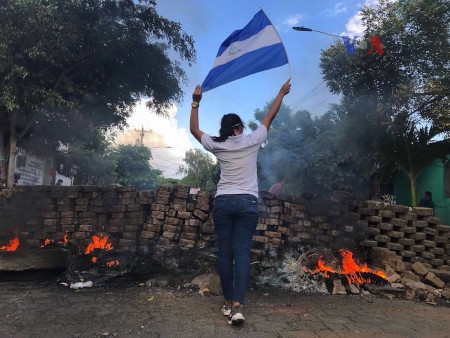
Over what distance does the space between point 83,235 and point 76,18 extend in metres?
5.14

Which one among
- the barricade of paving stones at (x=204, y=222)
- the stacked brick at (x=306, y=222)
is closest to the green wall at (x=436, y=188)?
the barricade of paving stones at (x=204, y=222)

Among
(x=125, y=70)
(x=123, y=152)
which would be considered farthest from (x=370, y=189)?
(x=123, y=152)

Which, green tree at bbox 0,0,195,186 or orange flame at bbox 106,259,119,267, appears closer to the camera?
orange flame at bbox 106,259,119,267

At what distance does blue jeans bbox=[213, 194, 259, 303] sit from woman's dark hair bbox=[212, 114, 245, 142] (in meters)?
0.54

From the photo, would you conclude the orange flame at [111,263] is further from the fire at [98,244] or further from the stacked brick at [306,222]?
the stacked brick at [306,222]

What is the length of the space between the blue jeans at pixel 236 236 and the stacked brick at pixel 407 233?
299cm

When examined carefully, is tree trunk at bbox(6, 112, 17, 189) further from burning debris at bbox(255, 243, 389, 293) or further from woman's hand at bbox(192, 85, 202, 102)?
burning debris at bbox(255, 243, 389, 293)

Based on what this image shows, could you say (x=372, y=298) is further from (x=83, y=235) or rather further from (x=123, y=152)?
(x=123, y=152)

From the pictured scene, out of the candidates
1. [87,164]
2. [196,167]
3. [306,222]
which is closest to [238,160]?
[306,222]

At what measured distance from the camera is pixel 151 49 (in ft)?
27.9

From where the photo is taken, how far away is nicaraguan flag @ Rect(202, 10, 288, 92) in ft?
12.8

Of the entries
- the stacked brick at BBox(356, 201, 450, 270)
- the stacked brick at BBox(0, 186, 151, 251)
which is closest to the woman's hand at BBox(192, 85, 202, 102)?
the stacked brick at BBox(0, 186, 151, 251)

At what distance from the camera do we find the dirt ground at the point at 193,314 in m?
2.80

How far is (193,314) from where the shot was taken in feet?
10.5
